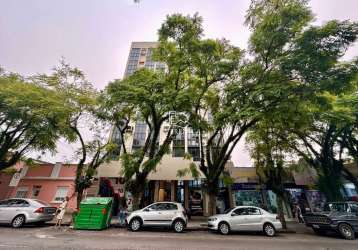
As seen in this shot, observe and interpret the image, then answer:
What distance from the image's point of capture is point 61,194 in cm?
1767

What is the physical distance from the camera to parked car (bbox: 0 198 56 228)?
1070cm

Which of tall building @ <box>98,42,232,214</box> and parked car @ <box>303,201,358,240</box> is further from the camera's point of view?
tall building @ <box>98,42,232,214</box>

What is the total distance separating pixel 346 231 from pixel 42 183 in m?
22.5

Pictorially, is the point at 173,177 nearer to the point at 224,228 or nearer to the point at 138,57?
the point at 224,228

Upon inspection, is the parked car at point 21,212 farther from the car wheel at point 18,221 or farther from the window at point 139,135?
the window at point 139,135

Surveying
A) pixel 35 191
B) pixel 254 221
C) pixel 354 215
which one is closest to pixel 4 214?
pixel 35 191

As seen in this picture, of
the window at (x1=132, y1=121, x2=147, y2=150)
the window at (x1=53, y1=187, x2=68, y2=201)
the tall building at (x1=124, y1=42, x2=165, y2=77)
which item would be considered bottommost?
the window at (x1=53, y1=187, x2=68, y2=201)

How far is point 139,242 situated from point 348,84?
11.0 metres

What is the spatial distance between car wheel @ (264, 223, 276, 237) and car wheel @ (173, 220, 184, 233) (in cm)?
445

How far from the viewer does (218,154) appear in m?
13.3

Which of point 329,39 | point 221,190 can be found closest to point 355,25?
point 329,39

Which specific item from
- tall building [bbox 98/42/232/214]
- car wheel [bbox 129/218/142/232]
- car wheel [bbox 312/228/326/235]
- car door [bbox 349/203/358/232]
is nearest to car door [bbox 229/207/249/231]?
car wheel [bbox 312/228/326/235]

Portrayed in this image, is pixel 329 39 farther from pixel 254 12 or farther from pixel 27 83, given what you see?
pixel 27 83

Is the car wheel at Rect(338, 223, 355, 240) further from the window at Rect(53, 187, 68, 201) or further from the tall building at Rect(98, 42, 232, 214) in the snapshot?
the window at Rect(53, 187, 68, 201)
